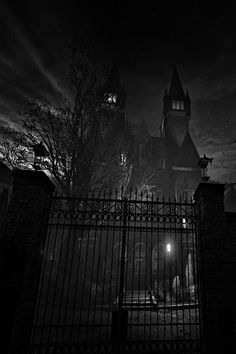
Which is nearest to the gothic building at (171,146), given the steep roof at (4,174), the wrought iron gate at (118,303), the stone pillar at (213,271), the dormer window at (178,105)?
the dormer window at (178,105)

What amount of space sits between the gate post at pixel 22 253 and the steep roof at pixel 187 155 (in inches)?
1572

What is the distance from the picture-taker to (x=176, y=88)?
173ft

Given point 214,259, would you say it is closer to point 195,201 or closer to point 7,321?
point 195,201

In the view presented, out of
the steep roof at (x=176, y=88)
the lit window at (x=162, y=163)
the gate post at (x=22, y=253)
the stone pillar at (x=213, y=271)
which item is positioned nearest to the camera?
the gate post at (x=22, y=253)

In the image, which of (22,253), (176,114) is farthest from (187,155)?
(22,253)

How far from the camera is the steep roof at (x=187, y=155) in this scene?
42.6m

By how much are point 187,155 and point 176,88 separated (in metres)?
19.6

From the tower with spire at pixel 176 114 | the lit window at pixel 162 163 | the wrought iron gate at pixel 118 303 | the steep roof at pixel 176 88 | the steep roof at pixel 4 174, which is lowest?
the wrought iron gate at pixel 118 303

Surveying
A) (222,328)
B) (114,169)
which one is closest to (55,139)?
(114,169)

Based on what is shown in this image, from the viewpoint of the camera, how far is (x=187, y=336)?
7.15 meters

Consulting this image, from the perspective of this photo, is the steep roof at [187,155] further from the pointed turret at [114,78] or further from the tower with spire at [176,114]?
the pointed turret at [114,78]

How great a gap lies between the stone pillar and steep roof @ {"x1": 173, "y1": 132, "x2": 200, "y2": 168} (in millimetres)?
38258

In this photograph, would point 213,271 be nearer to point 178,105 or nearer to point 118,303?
point 118,303

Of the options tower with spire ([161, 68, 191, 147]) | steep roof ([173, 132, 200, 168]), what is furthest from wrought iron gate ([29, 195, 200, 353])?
tower with spire ([161, 68, 191, 147])
